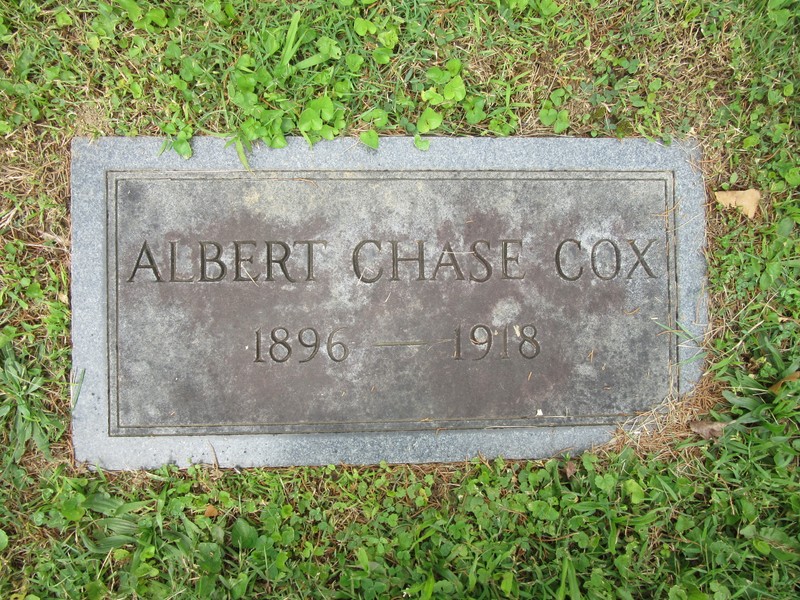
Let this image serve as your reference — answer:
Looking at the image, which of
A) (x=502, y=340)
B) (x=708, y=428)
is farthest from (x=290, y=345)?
(x=708, y=428)

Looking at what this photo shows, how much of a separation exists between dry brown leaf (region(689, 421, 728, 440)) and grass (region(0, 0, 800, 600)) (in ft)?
0.13

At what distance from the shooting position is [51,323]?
7.56ft

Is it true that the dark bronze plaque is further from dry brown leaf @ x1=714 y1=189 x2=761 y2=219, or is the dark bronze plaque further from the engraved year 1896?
dry brown leaf @ x1=714 y1=189 x2=761 y2=219

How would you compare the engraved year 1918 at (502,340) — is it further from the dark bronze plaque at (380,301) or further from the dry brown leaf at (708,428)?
the dry brown leaf at (708,428)

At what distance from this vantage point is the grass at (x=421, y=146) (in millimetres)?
2240

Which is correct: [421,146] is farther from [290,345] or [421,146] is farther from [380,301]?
Answer: [290,345]

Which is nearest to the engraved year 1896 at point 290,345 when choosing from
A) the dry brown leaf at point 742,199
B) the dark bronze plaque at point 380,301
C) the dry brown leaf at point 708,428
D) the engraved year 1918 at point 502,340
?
the dark bronze plaque at point 380,301

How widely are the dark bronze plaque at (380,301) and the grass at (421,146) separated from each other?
0.85 ft

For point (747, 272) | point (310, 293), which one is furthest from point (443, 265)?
point (747, 272)

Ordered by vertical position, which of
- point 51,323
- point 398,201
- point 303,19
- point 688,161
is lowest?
point 51,323

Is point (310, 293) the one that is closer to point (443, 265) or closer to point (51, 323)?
point (443, 265)

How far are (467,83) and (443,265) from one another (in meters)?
0.91

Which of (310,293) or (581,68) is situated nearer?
(310,293)

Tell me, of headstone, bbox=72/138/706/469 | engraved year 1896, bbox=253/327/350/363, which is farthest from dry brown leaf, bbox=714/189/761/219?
engraved year 1896, bbox=253/327/350/363
